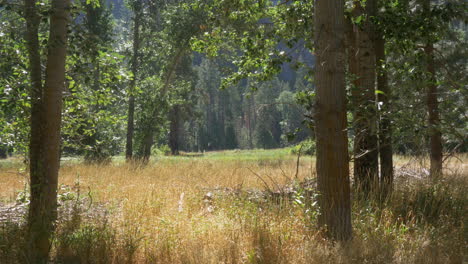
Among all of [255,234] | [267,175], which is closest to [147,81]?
[267,175]

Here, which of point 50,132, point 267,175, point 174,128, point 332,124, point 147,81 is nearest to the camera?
point 332,124

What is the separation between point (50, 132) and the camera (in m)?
4.57

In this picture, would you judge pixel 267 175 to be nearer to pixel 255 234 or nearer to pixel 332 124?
pixel 255 234

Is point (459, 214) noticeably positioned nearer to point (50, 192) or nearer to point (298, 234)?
point (298, 234)

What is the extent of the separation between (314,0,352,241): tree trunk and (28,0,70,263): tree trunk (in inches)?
112

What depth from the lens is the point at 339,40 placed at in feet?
14.1

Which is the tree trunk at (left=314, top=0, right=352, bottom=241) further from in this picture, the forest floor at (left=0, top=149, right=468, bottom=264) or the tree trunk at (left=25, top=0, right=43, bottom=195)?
the tree trunk at (left=25, top=0, right=43, bottom=195)

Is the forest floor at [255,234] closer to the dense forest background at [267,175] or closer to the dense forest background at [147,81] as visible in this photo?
the dense forest background at [267,175]

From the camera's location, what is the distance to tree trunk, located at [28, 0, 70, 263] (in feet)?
14.8

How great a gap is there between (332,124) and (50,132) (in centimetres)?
307

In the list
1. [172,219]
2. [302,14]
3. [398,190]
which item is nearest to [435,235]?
[398,190]

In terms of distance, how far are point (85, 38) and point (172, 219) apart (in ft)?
8.53

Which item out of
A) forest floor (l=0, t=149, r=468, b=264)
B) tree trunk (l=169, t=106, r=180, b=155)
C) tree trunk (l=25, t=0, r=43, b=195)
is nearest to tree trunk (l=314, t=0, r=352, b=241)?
forest floor (l=0, t=149, r=468, b=264)

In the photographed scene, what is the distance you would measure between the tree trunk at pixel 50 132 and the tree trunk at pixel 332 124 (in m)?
2.83
